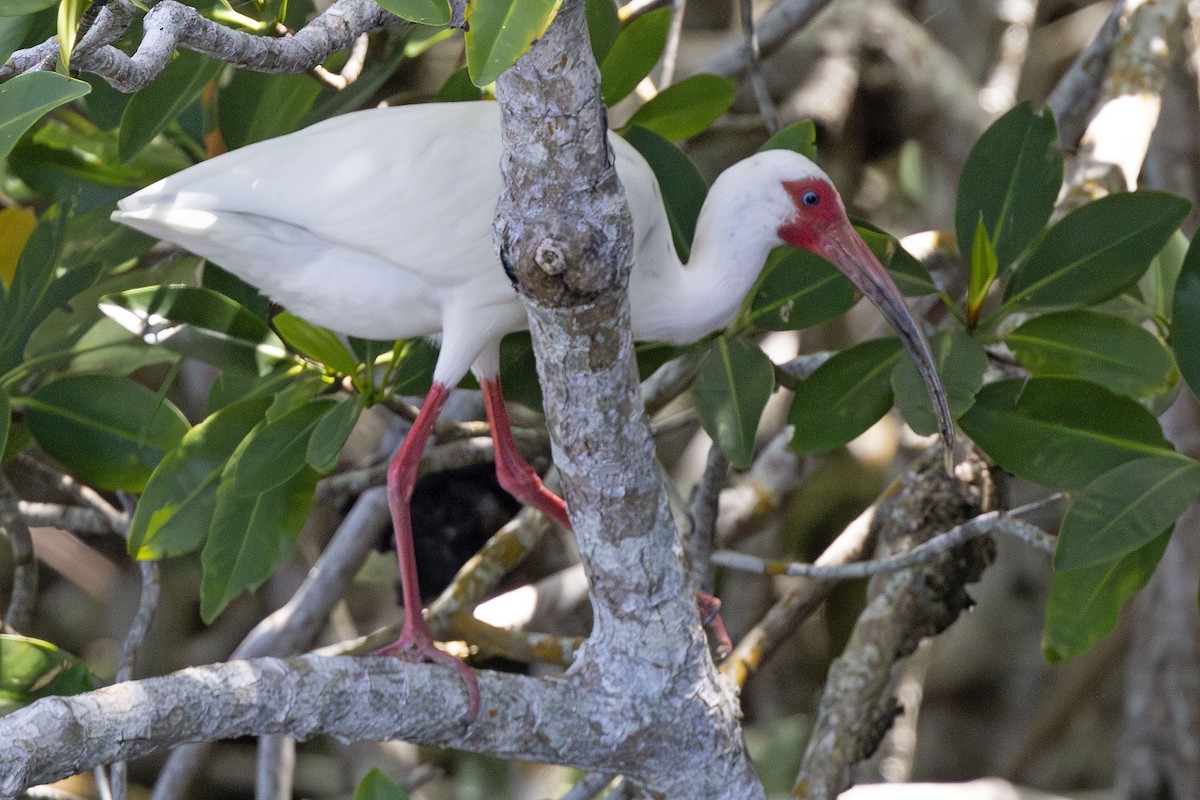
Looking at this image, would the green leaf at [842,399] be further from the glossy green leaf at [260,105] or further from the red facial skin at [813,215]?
the glossy green leaf at [260,105]

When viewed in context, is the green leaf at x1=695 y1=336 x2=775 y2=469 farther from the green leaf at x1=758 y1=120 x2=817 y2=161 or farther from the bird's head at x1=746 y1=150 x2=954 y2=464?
the green leaf at x1=758 y1=120 x2=817 y2=161

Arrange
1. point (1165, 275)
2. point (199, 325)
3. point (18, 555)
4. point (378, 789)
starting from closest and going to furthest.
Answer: point (378, 789) < point (199, 325) < point (1165, 275) < point (18, 555)

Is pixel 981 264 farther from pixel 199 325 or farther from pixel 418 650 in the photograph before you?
pixel 199 325

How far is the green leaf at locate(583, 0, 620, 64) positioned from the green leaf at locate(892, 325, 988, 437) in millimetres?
646

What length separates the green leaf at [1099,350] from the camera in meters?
1.82

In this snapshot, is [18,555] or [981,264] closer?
[981,264]

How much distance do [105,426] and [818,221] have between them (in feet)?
3.64

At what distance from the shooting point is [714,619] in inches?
84.2

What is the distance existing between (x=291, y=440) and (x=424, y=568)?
1053 mm

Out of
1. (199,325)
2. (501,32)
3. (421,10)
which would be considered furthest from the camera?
(199,325)

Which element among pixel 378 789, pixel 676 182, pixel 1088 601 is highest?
pixel 676 182

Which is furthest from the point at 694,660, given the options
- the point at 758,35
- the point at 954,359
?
the point at 758,35

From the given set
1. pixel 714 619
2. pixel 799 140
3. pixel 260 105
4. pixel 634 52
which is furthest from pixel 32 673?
pixel 799 140

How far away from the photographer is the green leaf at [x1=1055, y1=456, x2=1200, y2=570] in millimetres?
1631
